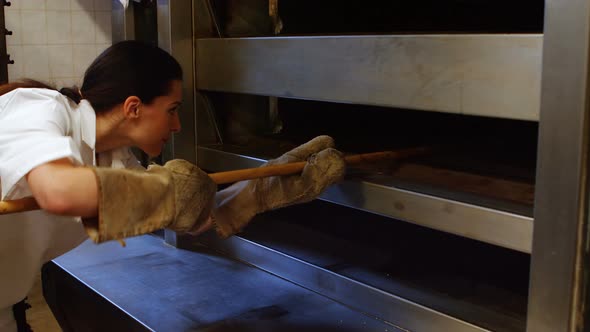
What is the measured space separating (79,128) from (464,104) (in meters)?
0.73

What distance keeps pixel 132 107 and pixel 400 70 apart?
0.55 meters

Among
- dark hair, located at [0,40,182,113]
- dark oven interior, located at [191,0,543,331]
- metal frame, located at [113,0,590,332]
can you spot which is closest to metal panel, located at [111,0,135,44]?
dark oven interior, located at [191,0,543,331]

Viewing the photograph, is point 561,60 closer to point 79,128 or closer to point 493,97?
point 493,97

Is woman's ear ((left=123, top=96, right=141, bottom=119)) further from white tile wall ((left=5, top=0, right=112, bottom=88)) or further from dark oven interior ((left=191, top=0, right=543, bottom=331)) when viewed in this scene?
white tile wall ((left=5, top=0, right=112, bottom=88))

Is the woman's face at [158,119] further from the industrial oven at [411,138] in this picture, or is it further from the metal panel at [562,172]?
the metal panel at [562,172]

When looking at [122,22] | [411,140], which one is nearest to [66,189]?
[411,140]

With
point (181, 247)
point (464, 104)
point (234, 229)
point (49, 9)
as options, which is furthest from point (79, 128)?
point (49, 9)

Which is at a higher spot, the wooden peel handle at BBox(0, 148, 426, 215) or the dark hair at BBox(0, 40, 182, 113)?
the dark hair at BBox(0, 40, 182, 113)

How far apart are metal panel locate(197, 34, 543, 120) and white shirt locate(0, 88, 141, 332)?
14.3 inches

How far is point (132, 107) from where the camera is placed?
1310 millimetres

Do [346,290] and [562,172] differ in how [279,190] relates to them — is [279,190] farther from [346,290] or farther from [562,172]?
[562,172]

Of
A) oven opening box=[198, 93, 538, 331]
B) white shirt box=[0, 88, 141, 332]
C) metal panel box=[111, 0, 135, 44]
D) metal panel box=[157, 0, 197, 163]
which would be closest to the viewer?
white shirt box=[0, 88, 141, 332]

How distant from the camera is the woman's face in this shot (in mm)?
1338

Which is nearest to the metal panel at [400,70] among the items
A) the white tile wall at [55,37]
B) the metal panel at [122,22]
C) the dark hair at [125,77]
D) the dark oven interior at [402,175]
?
the dark oven interior at [402,175]
